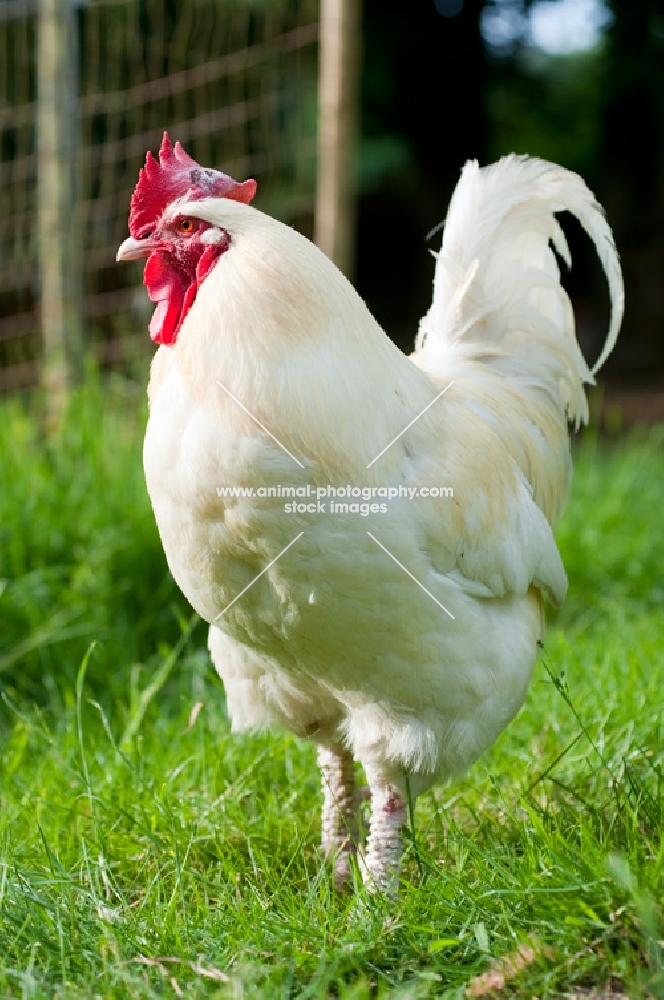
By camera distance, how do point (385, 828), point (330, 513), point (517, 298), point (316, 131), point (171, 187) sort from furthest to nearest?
point (316, 131), point (517, 298), point (385, 828), point (171, 187), point (330, 513)

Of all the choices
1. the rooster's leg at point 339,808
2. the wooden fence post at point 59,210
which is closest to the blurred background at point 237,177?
the wooden fence post at point 59,210

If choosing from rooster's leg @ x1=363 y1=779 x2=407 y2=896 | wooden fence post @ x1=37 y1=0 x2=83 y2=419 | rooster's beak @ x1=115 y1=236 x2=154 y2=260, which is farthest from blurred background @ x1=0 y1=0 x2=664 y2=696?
rooster's beak @ x1=115 y1=236 x2=154 y2=260

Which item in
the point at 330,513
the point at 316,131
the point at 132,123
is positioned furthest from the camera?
the point at 316,131

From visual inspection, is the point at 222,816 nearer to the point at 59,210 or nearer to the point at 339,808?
the point at 339,808

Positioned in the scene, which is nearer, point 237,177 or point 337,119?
point 337,119

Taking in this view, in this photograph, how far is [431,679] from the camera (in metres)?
2.54

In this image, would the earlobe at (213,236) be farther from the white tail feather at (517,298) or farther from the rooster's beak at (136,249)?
the white tail feather at (517,298)

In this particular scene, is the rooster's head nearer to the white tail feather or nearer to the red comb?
the red comb

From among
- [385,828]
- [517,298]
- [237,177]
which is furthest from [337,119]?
[385,828]

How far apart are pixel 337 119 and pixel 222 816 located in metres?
4.03

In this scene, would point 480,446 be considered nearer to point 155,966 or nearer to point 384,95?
point 155,966

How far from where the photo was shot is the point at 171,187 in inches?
99.3

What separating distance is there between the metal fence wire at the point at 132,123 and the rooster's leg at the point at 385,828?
11.1 ft

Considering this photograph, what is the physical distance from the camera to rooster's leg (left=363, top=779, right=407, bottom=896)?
2732mm
